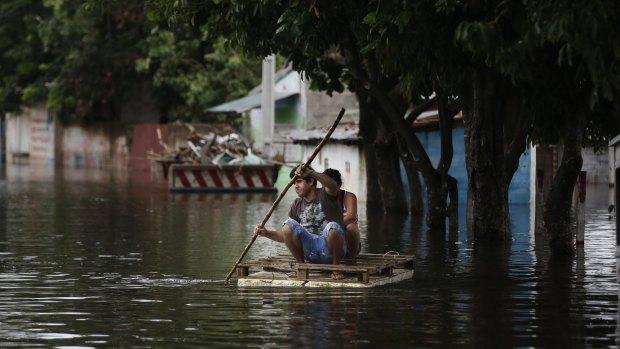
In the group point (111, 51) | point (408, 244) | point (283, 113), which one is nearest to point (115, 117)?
point (111, 51)

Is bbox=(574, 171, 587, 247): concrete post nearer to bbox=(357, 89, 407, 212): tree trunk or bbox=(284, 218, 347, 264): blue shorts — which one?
bbox=(284, 218, 347, 264): blue shorts

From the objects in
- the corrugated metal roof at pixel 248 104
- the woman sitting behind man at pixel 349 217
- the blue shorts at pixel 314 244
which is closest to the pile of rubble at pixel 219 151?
the corrugated metal roof at pixel 248 104

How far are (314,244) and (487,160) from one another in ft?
16.4

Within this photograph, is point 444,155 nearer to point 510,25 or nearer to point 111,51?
point 510,25

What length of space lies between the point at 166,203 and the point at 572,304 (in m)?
20.8

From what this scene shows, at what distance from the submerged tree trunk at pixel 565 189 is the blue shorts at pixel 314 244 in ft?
13.0

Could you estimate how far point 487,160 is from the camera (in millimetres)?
19266

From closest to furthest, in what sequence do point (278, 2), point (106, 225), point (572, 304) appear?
point (572, 304) → point (278, 2) → point (106, 225)

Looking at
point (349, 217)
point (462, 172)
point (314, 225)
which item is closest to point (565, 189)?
point (349, 217)

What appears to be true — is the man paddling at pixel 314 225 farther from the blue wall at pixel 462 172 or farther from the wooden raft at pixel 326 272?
the blue wall at pixel 462 172

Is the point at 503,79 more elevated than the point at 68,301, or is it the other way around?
the point at 503,79

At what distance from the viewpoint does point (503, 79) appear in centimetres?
1895

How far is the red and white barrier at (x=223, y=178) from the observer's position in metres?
39.4

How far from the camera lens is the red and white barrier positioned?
129ft
